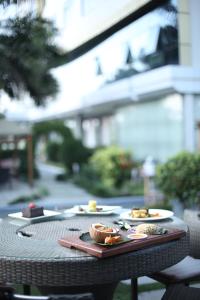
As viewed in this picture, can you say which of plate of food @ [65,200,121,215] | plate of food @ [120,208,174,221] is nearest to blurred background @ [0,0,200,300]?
plate of food @ [65,200,121,215]

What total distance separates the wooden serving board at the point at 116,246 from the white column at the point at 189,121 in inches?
350

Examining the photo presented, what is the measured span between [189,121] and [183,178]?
14.8ft

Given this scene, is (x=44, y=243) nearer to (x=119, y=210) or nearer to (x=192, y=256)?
(x=119, y=210)

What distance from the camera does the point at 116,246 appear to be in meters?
2.21

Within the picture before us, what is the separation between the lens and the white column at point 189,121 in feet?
36.6

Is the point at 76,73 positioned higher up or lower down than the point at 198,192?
higher up

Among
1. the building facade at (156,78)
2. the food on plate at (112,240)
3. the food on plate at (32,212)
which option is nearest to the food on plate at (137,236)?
the food on plate at (112,240)

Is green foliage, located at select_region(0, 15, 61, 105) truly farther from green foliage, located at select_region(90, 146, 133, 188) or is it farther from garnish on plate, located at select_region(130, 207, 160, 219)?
garnish on plate, located at select_region(130, 207, 160, 219)

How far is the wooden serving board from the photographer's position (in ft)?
7.02

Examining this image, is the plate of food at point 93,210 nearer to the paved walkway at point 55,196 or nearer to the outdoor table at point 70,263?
the outdoor table at point 70,263

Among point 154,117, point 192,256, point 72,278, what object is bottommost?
point 192,256

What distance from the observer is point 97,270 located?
6.94ft

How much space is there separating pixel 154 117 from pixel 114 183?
8.76 ft

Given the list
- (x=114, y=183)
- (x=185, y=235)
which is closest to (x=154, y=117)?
(x=114, y=183)
